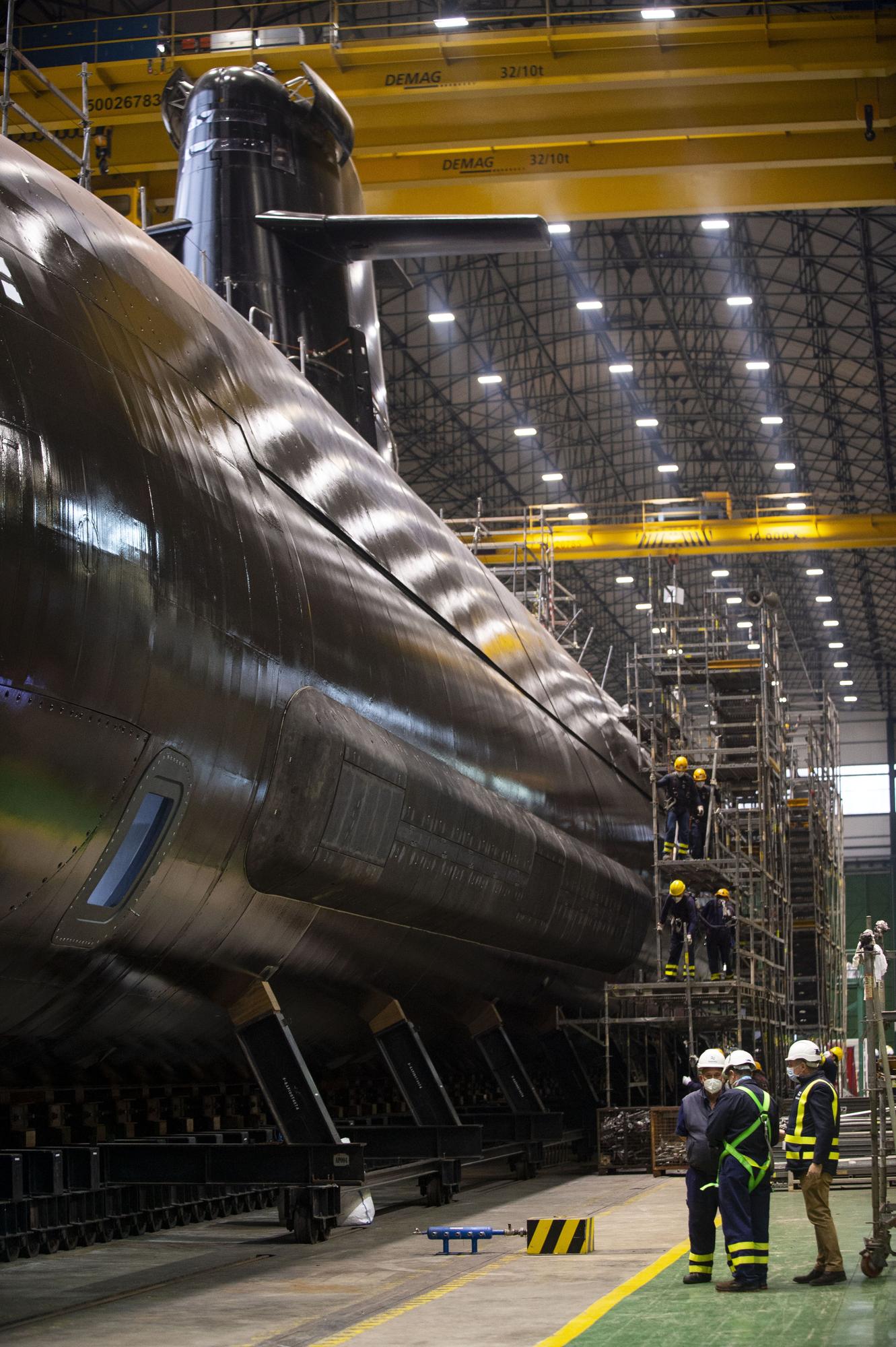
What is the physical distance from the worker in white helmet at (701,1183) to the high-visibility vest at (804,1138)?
540 millimetres

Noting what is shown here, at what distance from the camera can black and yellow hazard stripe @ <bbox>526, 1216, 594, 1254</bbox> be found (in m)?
10.8

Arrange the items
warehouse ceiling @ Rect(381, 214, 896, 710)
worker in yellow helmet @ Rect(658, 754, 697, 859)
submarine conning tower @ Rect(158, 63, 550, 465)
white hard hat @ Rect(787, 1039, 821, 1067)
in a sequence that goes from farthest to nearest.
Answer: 1. warehouse ceiling @ Rect(381, 214, 896, 710)
2. worker in yellow helmet @ Rect(658, 754, 697, 859)
3. submarine conning tower @ Rect(158, 63, 550, 465)
4. white hard hat @ Rect(787, 1039, 821, 1067)

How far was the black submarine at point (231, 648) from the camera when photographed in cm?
728

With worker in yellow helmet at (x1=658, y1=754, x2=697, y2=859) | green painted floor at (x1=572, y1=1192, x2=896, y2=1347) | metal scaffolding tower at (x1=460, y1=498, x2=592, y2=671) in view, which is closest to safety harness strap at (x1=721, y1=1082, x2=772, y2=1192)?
green painted floor at (x1=572, y1=1192, x2=896, y2=1347)

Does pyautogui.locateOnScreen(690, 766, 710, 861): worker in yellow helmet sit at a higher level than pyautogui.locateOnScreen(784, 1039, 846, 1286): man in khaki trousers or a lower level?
higher

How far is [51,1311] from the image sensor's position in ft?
26.3

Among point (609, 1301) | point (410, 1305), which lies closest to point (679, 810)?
point (609, 1301)

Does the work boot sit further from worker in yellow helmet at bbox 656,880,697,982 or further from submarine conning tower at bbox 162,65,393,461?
worker in yellow helmet at bbox 656,880,697,982

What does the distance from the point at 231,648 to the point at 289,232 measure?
25.2ft

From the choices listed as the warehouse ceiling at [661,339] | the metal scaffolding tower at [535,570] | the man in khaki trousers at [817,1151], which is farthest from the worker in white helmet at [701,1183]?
the warehouse ceiling at [661,339]

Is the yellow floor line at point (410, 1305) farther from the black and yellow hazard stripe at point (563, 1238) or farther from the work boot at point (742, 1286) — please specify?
the work boot at point (742, 1286)

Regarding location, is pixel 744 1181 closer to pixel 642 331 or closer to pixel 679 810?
pixel 679 810

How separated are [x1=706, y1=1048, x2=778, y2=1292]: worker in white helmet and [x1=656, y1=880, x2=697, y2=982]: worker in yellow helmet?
982 cm

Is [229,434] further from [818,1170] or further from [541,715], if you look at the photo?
[541,715]
